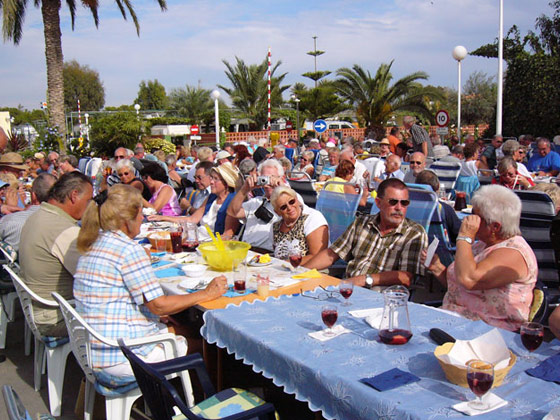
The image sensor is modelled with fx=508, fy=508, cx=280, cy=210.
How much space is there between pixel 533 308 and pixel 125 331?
2.25 metres

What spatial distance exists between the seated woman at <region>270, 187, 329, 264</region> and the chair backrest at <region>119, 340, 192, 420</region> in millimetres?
2113

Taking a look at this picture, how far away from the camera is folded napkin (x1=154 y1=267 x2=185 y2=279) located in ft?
11.4

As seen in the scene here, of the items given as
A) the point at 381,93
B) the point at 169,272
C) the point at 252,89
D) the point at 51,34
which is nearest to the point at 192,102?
the point at 252,89

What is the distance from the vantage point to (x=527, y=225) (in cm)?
435

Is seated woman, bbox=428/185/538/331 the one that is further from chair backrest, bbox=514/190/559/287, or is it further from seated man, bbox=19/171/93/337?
seated man, bbox=19/171/93/337

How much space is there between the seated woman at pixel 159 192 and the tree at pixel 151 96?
61525 mm

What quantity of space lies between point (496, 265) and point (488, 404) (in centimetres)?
118

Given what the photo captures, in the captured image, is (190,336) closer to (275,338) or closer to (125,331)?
(125,331)

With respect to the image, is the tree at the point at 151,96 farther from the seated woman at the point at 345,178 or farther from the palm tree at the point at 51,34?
the seated woman at the point at 345,178

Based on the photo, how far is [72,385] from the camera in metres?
3.74

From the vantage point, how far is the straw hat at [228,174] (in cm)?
520

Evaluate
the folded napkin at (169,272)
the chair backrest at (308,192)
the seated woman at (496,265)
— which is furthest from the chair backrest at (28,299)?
the chair backrest at (308,192)

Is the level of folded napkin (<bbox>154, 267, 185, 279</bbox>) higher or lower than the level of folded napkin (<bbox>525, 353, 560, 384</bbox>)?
lower

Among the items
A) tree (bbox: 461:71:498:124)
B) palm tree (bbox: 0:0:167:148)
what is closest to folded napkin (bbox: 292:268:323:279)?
palm tree (bbox: 0:0:167:148)
